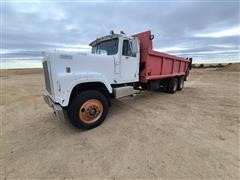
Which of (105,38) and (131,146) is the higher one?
(105,38)

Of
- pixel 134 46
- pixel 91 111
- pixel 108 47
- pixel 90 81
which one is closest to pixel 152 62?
pixel 134 46

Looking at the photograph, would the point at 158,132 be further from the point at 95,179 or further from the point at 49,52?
the point at 49,52

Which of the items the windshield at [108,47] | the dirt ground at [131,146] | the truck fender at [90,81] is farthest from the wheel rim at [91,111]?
the windshield at [108,47]

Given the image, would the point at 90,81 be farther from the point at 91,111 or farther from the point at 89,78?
the point at 91,111

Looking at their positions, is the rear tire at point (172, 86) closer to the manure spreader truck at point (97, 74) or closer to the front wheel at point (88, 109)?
the manure spreader truck at point (97, 74)

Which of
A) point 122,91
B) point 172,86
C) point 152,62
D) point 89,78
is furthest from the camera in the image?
point 172,86

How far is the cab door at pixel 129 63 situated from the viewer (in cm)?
523

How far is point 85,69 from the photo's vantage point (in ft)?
14.1

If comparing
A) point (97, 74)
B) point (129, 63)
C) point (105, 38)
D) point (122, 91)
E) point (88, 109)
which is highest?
point (105, 38)

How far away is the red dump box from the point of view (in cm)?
579

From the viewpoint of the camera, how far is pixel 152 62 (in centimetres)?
626

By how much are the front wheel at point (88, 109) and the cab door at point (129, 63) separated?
127 cm

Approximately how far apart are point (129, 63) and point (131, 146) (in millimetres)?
2862

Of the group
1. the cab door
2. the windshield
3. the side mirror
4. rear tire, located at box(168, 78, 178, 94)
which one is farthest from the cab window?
rear tire, located at box(168, 78, 178, 94)
